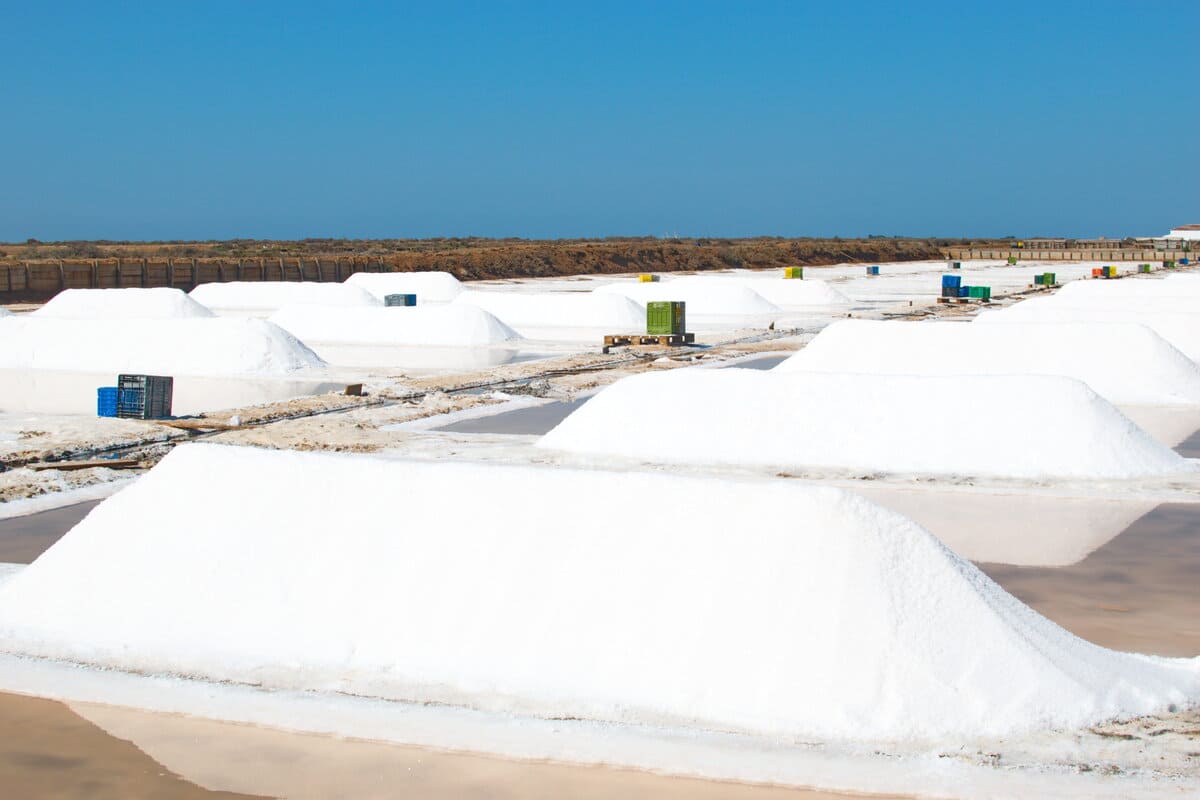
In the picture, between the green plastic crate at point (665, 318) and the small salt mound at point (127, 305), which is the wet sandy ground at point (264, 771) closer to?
the green plastic crate at point (665, 318)

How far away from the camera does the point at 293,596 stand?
25.6 feet

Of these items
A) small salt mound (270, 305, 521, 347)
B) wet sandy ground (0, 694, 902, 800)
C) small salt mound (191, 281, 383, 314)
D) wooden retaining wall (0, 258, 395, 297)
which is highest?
wooden retaining wall (0, 258, 395, 297)

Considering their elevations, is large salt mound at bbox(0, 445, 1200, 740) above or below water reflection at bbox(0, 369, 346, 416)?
below

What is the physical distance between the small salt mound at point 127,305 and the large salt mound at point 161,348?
5669 millimetres

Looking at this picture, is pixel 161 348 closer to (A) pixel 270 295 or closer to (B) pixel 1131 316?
(A) pixel 270 295

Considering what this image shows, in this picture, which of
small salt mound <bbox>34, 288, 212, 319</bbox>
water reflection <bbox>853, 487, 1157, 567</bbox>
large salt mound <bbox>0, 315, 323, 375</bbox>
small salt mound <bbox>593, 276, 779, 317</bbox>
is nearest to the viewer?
water reflection <bbox>853, 487, 1157, 567</bbox>

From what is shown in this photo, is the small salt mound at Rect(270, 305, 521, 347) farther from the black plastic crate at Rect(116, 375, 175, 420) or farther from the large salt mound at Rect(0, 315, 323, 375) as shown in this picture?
the black plastic crate at Rect(116, 375, 175, 420)

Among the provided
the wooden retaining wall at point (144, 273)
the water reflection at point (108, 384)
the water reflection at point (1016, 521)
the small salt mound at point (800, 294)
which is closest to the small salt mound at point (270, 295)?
the wooden retaining wall at point (144, 273)

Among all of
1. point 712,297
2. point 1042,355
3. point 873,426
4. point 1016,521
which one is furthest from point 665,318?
point 1016,521

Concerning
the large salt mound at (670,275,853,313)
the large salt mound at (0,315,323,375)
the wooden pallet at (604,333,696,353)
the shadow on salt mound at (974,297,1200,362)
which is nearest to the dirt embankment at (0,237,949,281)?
the large salt mound at (670,275,853,313)

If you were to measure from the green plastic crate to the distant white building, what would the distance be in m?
119

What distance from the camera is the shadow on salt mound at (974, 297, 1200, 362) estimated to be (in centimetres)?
2595

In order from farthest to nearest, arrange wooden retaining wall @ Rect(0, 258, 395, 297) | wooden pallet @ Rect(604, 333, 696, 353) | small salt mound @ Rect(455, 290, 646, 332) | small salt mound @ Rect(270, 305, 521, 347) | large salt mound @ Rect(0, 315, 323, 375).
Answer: wooden retaining wall @ Rect(0, 258, 395, 297) < small salt mound @ Rect(455, 290, 646, 332) < small salt mound @ Rect(270, 305, 521, 347) < wooden pallet @ Rect(604, 333, 696, 353) < large salt mound @ Rect(0, 315, 323, 375)

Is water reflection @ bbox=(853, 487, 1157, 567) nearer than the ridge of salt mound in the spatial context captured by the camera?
Yes
